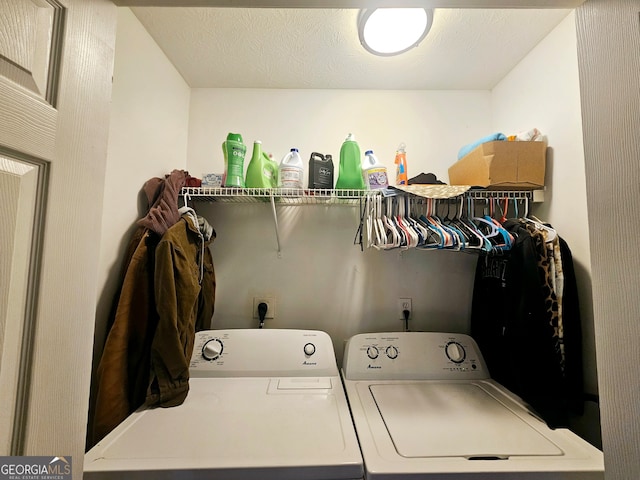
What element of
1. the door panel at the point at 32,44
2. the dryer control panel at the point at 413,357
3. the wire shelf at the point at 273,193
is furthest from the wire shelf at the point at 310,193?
the door panel at the point at 32,44

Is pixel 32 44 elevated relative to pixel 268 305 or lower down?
elevated

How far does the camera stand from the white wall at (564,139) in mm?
1055

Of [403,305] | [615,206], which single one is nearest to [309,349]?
[403,305]

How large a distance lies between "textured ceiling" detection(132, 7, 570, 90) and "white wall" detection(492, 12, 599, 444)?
0.33 feet

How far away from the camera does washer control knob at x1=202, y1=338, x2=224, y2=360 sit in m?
1.24

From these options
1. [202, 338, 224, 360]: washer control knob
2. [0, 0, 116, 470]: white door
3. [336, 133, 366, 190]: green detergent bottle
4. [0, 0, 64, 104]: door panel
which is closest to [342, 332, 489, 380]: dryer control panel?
[202, 338, 224, 360]: washer control knob

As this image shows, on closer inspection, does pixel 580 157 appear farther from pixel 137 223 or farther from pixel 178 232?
pixel 137 223

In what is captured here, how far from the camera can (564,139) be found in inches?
45.4

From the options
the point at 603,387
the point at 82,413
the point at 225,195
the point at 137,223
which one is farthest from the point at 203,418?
the point at 603,387

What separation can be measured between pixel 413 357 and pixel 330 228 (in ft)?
2.46

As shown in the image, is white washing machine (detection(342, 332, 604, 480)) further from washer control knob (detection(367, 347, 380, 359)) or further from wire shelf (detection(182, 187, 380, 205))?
wire shelf (detection(182, 187, 380, 205))

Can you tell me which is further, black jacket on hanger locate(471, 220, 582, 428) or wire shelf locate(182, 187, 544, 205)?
wire shelf locate(182, 187, 544, 205)

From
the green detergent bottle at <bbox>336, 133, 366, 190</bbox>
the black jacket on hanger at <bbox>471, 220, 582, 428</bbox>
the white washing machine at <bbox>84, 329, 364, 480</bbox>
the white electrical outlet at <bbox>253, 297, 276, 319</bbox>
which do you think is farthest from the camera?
the white electrical outlet at <bbox>253, 297, 276, 319</bbox>

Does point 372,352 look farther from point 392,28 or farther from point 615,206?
point 392,28
